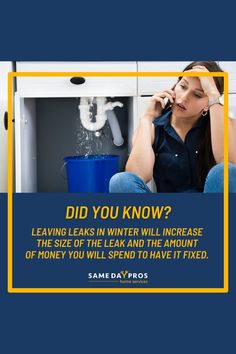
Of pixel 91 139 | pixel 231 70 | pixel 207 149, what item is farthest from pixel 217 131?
pixel 91 139

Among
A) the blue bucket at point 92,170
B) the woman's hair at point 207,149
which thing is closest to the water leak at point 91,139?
the blue bucket at point 92,170

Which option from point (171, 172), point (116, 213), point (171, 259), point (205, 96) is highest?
point (205, 96)

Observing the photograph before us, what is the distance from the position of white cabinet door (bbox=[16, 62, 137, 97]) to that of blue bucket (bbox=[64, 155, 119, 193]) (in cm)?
19

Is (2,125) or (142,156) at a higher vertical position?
(2,125)

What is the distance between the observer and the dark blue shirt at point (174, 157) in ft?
4.69

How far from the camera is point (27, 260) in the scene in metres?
1.34

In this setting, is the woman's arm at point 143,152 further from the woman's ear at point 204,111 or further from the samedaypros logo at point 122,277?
the samedaypros logo at point 122,277

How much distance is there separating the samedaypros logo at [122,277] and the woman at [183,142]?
214mm

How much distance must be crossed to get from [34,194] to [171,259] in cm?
39

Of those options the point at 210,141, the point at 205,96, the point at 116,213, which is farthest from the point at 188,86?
the point at 116,213

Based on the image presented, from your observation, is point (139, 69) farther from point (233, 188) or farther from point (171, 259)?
point (171, 259)

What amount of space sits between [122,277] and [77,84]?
21.7 inches

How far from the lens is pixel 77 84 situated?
149 cm

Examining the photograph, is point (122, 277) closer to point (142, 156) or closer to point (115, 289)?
point (115, 289)
